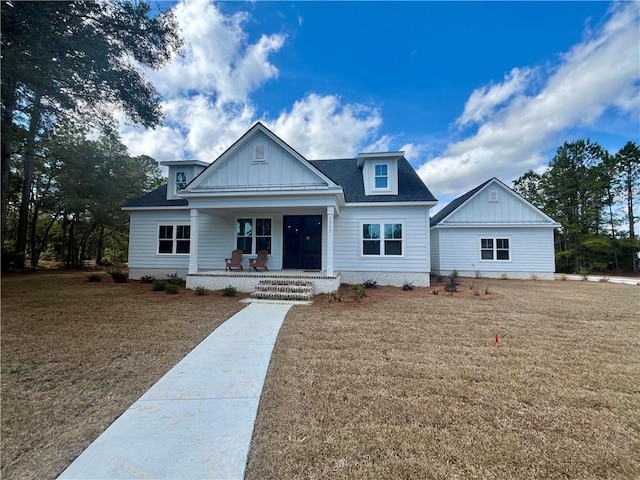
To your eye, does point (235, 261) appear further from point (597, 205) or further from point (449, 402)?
point (597, 205)

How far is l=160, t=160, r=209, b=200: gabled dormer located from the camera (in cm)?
1334

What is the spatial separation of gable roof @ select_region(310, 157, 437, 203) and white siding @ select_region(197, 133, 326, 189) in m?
1.63

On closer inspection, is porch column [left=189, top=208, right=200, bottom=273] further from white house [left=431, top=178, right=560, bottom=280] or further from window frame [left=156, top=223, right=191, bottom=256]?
white house [left=431, top=178, right=560, bottom=280]

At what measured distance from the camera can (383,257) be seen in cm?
1157

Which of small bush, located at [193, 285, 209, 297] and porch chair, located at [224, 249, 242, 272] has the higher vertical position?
porch chair, located at [224, 249, 242, 272]

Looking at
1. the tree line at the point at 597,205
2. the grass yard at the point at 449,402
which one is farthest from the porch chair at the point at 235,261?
the tree line at the point at 597,205

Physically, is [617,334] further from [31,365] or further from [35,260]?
[35,260]

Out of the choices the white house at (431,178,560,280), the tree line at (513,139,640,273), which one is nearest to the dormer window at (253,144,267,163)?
the white house at (431,178,560,280)

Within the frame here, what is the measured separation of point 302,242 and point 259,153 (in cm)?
413

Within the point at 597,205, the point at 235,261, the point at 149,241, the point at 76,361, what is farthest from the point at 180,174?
the point at 597,205

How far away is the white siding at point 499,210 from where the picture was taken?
15.7 m

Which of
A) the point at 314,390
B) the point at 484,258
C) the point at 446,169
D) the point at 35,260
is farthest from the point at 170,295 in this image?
the point at 446,169

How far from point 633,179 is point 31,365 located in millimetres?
36336

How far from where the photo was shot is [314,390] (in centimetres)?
324
